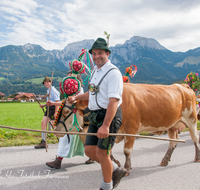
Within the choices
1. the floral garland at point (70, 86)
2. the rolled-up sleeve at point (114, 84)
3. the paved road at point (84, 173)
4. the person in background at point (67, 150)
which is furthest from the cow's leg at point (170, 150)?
the rolled-up sleeve at point (114, 84)

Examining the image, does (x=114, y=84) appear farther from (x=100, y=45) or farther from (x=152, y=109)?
Result: (x=152, y=109)

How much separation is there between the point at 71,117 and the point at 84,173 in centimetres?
117

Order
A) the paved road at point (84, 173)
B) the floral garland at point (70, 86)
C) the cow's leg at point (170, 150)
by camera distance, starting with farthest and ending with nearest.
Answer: the cow's leg at point (170, 150) → the floral garland at point (70, 86) → the paved road at point (84, 173)

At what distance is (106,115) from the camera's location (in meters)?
2.13

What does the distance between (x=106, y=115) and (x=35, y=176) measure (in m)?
2.19

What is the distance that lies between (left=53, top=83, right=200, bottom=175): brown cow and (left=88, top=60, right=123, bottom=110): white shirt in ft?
3.31

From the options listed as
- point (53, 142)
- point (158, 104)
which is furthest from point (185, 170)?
point (53, 142)

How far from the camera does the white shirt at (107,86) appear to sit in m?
2.14

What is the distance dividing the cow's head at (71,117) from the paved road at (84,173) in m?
0.92

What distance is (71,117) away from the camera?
10.9ft

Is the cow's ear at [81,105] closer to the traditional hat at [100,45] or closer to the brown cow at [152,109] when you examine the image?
the brown cow at [152,109]

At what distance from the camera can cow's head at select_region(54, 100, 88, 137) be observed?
332 cm

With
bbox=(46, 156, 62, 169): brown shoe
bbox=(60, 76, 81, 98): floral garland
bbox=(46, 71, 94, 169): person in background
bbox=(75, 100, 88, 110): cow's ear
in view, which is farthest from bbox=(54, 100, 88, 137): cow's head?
bbox=(46, 156, 62, 169): brown shoe

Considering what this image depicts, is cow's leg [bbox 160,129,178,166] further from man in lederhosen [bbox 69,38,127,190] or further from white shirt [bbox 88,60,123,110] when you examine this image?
white shirt [bbox 88,60,123,110]
